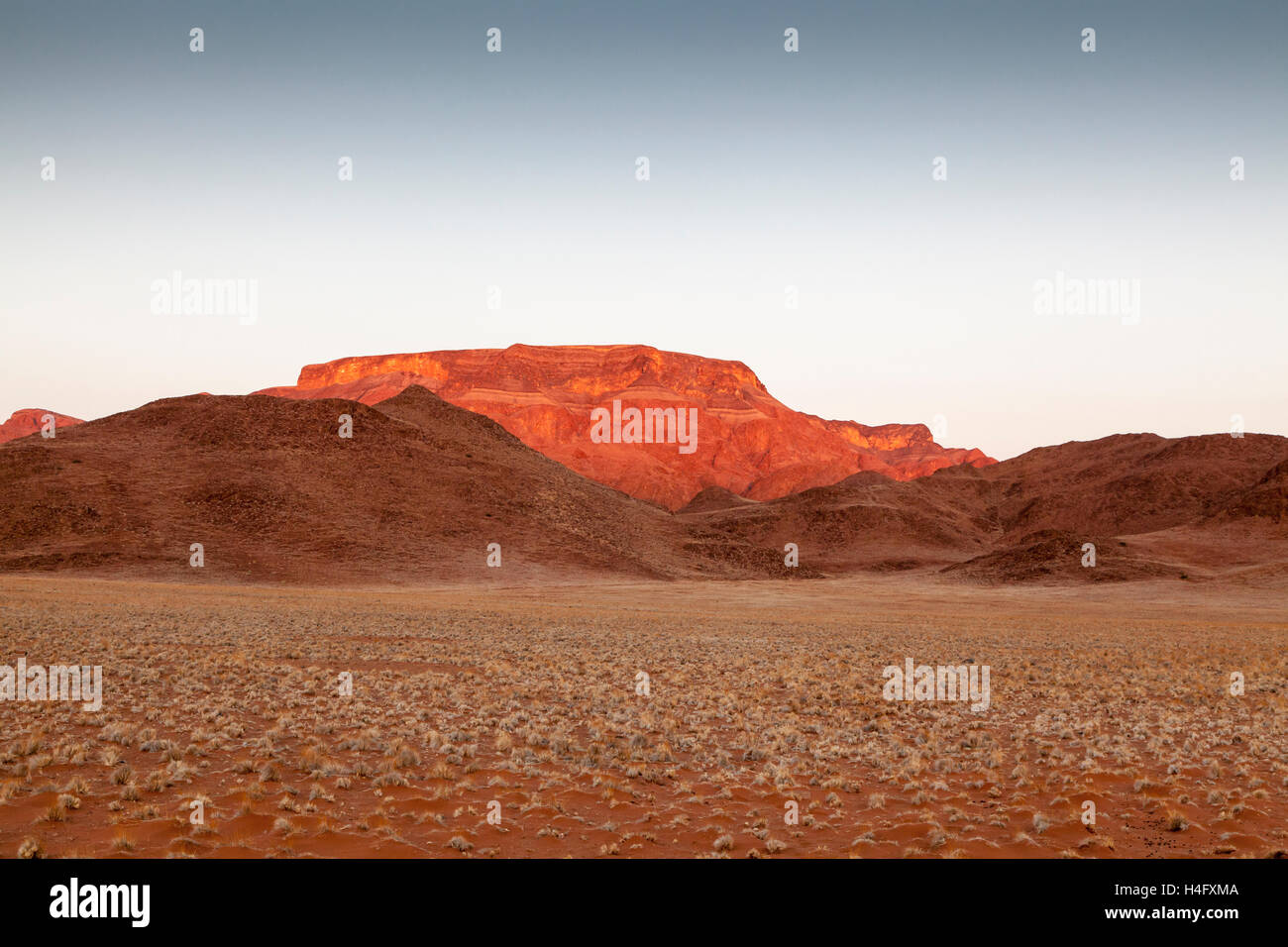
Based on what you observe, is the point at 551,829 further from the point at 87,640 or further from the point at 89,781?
the point at 87,640

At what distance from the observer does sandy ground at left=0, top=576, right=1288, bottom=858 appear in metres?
10.0

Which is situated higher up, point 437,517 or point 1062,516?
point 437,517

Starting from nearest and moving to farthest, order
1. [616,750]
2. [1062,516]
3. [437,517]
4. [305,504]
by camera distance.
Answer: [616,750]
[305,504]
[437,517]
[1062,516]

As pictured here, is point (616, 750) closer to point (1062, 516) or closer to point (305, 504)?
point (305, 504)

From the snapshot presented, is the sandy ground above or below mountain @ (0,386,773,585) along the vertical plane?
below

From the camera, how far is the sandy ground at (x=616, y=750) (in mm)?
10031

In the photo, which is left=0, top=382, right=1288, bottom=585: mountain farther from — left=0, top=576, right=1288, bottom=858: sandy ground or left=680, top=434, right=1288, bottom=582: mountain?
left=0, top=576, right=1288, bottom=858: sandy ground

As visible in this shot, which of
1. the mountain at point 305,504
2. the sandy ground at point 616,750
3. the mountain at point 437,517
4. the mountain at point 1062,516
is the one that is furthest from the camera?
the mountain at point 1062,516

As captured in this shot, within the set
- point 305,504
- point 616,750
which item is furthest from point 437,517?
point 616,750

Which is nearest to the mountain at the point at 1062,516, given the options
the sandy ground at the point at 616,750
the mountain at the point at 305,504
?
the mountain at the point at 305,504

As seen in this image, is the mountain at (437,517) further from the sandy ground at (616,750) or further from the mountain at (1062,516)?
the sandy ground at (616,750)

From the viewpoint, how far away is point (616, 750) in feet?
46.7

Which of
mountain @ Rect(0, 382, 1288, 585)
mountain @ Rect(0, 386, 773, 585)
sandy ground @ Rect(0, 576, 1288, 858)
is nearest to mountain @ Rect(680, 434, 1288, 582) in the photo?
mountain @ Rect(0, 382, 1288, 585)
